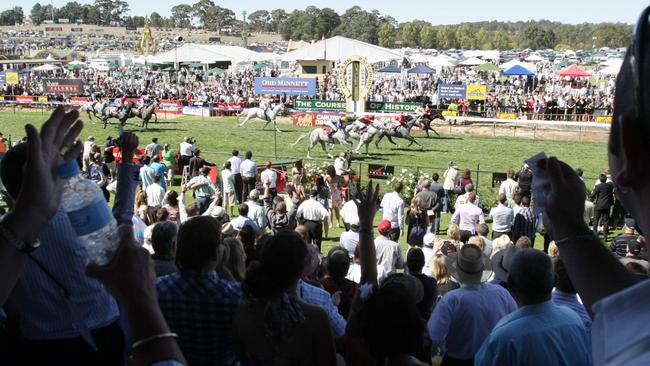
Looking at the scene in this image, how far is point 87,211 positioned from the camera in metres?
2.50

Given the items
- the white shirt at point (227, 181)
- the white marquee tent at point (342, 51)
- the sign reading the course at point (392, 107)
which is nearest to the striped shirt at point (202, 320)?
the white shirt at point (227, 181)

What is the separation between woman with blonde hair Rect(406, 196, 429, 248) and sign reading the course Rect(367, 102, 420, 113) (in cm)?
2535

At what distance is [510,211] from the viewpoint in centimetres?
1291

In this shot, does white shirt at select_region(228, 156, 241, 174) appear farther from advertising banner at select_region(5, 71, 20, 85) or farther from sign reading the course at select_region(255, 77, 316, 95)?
advertising banner at select_region(5, 71, 20, 85)

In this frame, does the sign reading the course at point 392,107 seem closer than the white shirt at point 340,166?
No

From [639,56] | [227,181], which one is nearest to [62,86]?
[227,181]

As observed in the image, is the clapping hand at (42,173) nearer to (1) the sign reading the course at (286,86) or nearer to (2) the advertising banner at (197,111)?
(1) the sign reading the course at (286,86)

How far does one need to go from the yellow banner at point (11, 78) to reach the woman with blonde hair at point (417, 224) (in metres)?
46.4

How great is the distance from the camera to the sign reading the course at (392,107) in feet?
128

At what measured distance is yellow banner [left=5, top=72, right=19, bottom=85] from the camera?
53.3 metres

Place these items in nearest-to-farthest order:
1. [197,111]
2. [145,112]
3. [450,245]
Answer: [450,245] < [145,112] < [197,111]

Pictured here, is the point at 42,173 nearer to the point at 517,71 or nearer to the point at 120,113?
the point at 120,113

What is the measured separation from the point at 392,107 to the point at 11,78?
29.3m

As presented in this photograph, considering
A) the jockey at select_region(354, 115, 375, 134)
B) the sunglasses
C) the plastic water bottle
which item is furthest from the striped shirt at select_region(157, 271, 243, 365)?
the jockey at select_region(354, 115, 375, 134)
